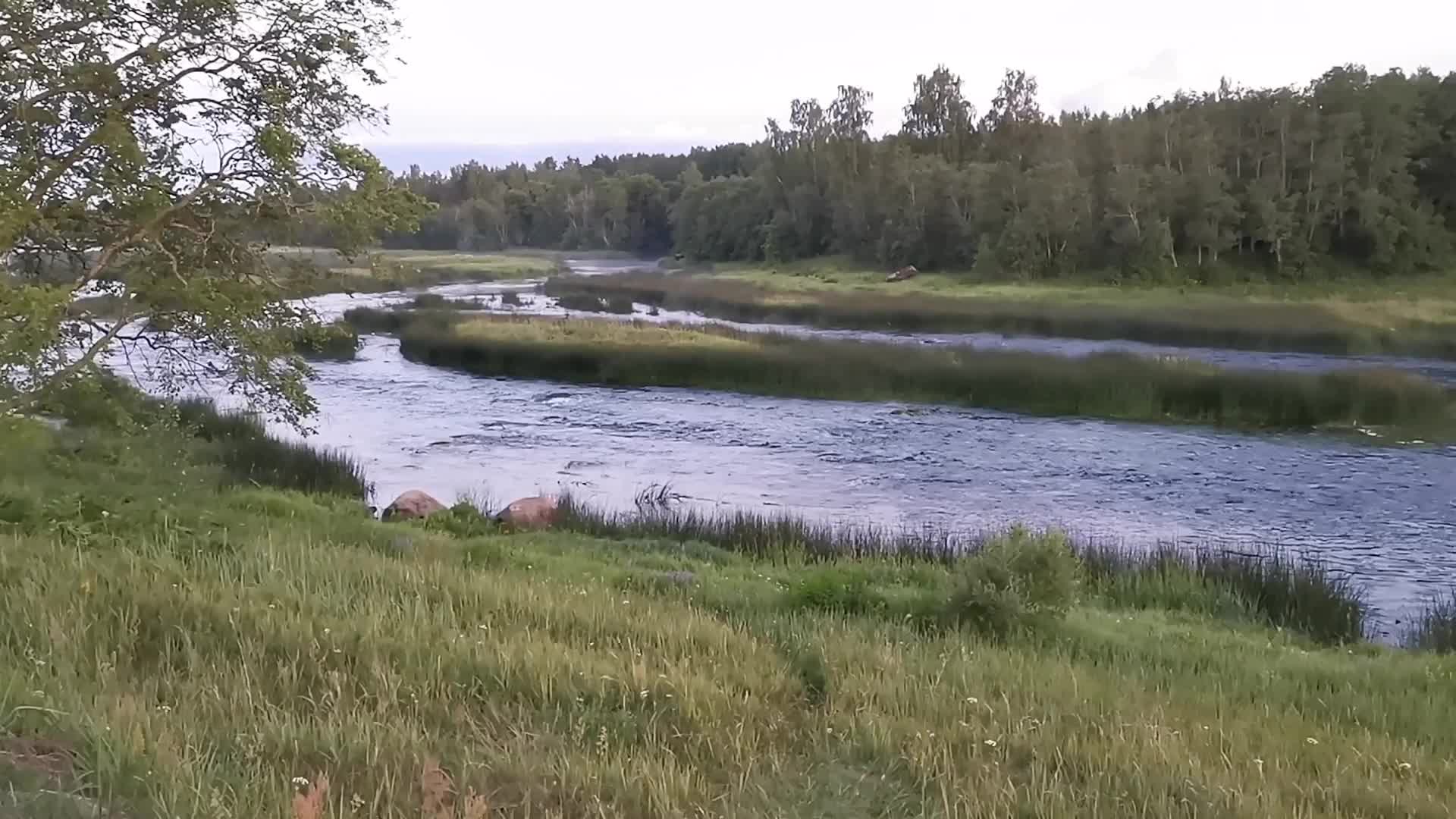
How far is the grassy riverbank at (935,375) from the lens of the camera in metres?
29.2

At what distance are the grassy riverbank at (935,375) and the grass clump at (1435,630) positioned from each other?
1405 cm

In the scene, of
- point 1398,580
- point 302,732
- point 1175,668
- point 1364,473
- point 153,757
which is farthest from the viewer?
point 1364,473

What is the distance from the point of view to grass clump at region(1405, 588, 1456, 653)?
12828 millimetres

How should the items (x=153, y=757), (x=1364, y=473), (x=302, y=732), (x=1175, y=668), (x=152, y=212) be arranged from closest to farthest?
(x=153, y=757) → (x=302, y=732) → (x=1175, y=668) → (x=152, y=212) → (x=1364, y=473)

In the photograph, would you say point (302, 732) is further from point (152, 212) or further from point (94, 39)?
point (94, 39)

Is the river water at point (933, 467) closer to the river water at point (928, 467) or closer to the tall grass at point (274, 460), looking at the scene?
the river water at point (928, 467)

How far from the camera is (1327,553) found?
17.8m

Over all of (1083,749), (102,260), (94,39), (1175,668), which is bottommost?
(1175,668)

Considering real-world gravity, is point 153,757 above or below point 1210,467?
above

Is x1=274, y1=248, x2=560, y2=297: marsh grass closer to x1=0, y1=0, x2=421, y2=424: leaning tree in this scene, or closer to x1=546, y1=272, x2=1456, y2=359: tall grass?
x1=0, y1=0, x2=421, y2=424: leaning tree

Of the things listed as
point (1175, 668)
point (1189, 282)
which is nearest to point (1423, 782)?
point (1175, 668)

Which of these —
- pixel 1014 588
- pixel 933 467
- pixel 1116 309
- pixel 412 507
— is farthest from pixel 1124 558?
pixel 1116 309

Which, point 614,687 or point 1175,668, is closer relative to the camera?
point 614,687

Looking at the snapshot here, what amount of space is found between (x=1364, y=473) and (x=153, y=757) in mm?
24042
